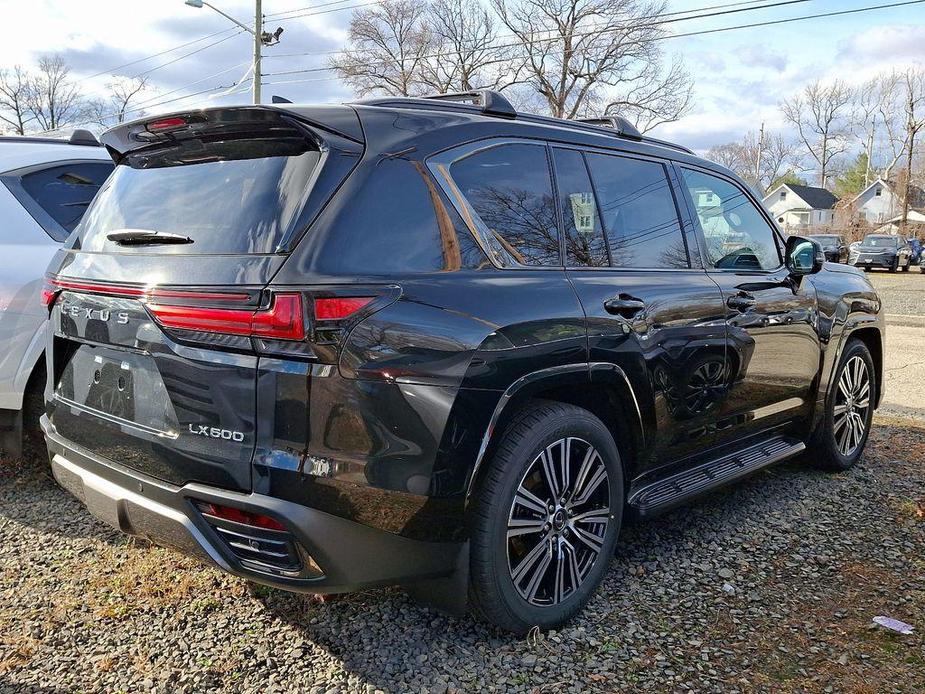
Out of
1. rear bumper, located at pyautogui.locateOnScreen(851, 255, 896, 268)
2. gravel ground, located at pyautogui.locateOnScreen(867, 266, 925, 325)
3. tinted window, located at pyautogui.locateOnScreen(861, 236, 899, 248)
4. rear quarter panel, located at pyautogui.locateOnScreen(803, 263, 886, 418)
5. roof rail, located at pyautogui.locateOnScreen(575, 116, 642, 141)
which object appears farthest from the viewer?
tinted window, located at pyautogui.locateOnScreen(861, 236, 899, 248)

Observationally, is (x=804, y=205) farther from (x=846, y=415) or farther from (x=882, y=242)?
(x=846, y=415)

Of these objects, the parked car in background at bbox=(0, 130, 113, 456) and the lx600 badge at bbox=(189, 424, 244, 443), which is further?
the parked car in background at bbox=(0, 130, 113, 456)

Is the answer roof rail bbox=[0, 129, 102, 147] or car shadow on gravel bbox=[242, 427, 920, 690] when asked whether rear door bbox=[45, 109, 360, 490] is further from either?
roof rail bbox=[0, 129, 102, 147]

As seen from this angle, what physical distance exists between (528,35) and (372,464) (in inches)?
1665

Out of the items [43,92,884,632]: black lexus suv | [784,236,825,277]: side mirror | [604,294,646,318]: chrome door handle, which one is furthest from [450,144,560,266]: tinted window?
[784,236,825,277]: side mirror

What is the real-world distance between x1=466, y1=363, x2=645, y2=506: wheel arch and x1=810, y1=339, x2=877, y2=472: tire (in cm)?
209

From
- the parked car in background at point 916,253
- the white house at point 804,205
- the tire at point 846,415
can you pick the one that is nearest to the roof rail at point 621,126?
the tire at point 846,415

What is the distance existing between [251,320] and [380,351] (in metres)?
0.38

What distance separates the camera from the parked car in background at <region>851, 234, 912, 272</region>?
1193 inches

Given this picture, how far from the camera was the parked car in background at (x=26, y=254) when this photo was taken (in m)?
3.85

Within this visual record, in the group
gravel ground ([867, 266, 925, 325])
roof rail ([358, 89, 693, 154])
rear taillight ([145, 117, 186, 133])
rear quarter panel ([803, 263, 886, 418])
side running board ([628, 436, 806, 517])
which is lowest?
gravel ground ([867, 266, 925, 325])

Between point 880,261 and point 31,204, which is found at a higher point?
point 31,204

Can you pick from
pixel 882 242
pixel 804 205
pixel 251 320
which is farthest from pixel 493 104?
pixel 804 205

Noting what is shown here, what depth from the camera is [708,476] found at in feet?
11.9
